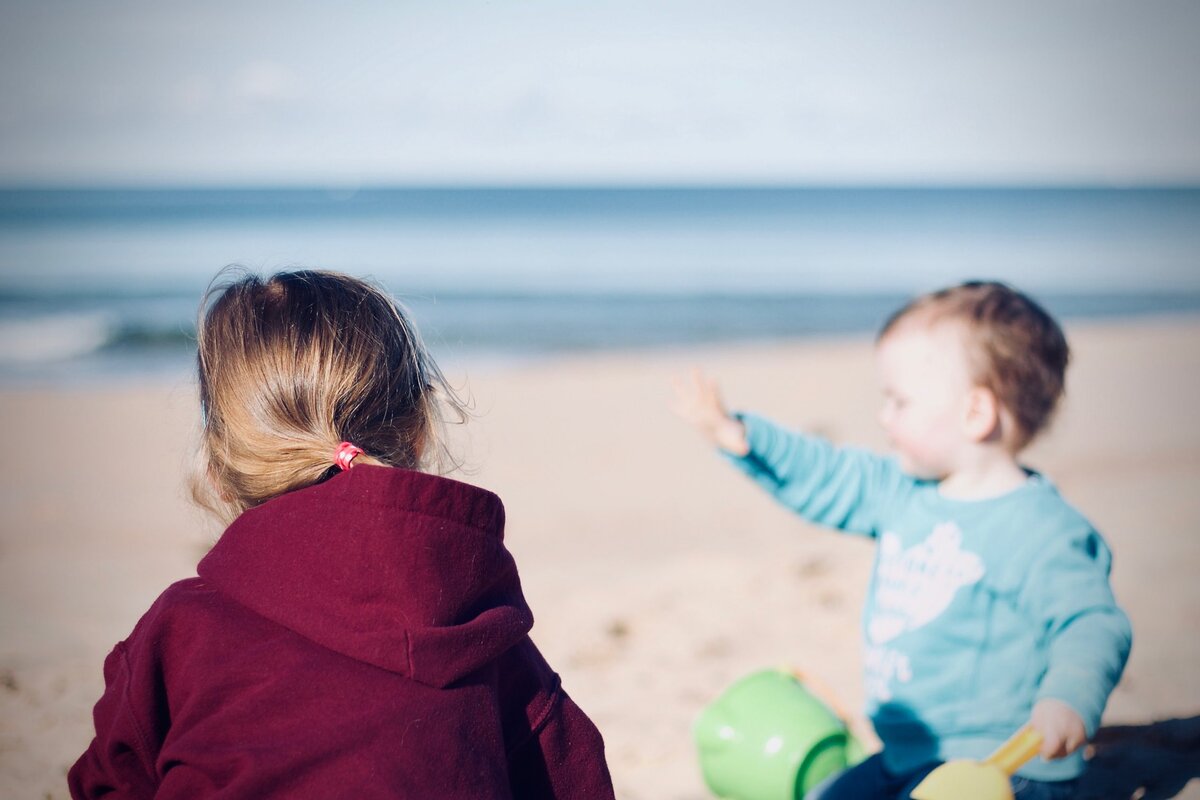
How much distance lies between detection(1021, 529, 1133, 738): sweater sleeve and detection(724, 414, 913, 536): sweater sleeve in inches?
17.7

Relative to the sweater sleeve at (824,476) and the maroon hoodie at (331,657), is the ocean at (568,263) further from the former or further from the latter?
the sweater sleeve at (824,476)

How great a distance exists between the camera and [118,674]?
1.34 meters

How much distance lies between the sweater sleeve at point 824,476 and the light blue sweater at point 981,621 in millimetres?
80

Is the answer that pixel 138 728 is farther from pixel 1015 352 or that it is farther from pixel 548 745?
pixel 1015 352

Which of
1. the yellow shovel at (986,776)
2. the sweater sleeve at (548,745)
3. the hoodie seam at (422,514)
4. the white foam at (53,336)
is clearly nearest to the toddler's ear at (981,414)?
the yellow shovel at (986,776)

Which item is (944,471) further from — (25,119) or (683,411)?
(25,119)

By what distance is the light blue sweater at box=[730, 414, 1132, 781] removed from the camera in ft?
5.88

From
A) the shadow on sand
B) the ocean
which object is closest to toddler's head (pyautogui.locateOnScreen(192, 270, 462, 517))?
the ocean

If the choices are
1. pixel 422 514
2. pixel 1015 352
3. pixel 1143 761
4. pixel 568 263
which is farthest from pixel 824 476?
pixel 568 263

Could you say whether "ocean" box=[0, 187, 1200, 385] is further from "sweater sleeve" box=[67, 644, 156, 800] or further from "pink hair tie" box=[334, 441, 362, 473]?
"sweater sleeve" box=[67, 644, 156, 800]

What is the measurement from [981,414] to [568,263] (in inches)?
613

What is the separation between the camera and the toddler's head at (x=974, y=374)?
2.03 meters

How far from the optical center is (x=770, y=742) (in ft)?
7.07

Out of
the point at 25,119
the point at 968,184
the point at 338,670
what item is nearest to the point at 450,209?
the point at 25,119
